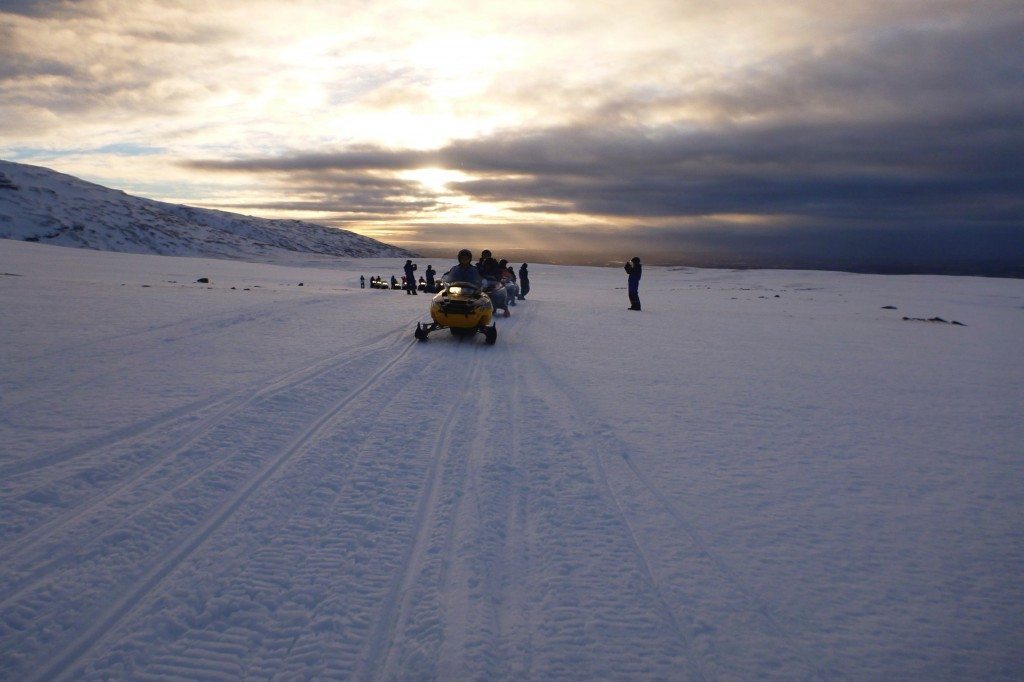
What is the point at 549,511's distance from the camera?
5.42 meters

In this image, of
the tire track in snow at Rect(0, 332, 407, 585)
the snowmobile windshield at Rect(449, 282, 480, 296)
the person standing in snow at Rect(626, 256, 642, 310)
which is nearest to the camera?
the tire track in snow at Rect(0, 332, 407, 585)

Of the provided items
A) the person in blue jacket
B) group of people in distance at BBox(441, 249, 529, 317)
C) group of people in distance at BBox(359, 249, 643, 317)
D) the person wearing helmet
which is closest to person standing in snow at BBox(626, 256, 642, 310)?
group of people in distance at BBox(359, 249, 643, 317)

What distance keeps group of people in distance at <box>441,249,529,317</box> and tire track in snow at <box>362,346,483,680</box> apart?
350 inches

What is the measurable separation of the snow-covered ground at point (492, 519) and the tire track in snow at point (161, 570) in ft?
0.08

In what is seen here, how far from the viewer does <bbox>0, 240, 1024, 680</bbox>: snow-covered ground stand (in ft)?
11.9

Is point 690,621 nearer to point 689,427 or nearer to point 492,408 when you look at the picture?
point 689,427

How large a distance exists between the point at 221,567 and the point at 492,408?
482 cm

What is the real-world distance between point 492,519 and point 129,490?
333cm

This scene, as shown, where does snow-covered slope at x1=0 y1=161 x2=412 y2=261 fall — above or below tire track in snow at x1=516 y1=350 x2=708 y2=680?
above

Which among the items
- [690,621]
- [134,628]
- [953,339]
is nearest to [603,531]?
[690,621]

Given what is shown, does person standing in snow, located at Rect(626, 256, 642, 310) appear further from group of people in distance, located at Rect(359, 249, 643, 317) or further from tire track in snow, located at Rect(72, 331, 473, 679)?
tire track in snow, located at Rect(72, 331, 473, 679)

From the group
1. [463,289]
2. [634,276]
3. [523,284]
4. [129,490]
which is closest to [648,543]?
[129,490]

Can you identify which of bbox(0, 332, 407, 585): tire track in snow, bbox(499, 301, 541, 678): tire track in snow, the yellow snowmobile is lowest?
bbox(499, 301, 541, 678): tire track in snow

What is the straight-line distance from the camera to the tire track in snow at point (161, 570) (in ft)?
11.0
